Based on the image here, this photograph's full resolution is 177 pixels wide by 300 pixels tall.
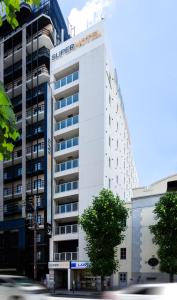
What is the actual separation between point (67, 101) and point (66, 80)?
2.78 m

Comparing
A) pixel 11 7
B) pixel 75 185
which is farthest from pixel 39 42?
pixel 11 7

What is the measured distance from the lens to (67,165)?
58938mm

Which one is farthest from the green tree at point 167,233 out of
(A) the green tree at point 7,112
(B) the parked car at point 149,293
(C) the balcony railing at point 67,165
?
(A) the green tree at point 7,112

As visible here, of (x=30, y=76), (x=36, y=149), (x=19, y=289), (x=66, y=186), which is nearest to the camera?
(x=19, y=289)

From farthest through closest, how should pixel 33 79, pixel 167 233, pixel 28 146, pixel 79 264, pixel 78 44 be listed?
pixel 33 79 → pixel 28 146 → pixel 78 44 → pixel 79 264 → pixel 167 233

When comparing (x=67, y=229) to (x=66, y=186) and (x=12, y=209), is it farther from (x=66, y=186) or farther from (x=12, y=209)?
(x=12, y=209)

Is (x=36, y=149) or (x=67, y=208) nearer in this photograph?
(x=67, y=208)

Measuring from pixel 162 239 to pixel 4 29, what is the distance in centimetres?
4168

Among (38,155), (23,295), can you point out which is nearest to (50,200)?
(38,155)

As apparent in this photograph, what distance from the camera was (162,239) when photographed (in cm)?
4569

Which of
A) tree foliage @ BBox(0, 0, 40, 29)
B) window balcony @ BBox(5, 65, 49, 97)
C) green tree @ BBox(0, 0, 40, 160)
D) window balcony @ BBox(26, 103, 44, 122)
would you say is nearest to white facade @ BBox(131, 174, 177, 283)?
window balcony @ BBox(26, 103, 44, 122)

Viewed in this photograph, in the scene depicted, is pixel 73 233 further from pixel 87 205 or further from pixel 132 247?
pixel 132 247

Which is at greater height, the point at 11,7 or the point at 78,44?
the point at 78,44

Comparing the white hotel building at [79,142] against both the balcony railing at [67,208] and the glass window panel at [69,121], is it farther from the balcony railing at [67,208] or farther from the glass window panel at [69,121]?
the glass window panel at [69,121]
